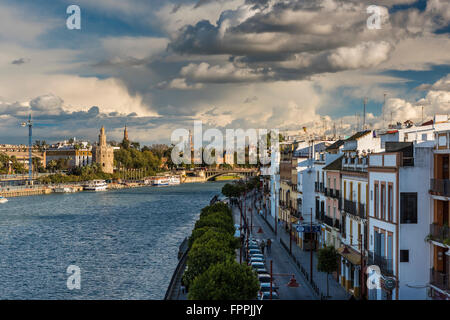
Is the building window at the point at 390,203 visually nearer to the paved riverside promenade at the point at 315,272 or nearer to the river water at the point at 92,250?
the paved riverside promenade at the point at 315,272

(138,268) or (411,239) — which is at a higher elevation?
(411,239)

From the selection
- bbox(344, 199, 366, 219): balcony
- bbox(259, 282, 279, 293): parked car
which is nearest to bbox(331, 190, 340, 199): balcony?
bbox(344, 199, 366, 219): balcony

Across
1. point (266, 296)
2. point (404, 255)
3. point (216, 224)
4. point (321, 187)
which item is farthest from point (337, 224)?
point (404, 255)

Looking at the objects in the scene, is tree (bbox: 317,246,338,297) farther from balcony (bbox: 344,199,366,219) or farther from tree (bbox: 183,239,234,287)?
tree (bbox: 183,239,234,287)

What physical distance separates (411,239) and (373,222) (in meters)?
3.81

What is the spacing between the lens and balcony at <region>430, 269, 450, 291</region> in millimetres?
23328

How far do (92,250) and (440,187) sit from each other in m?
47.4

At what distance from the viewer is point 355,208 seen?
3322cm

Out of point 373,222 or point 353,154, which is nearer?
point 373,222

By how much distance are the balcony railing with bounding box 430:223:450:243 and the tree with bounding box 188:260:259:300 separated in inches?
316
